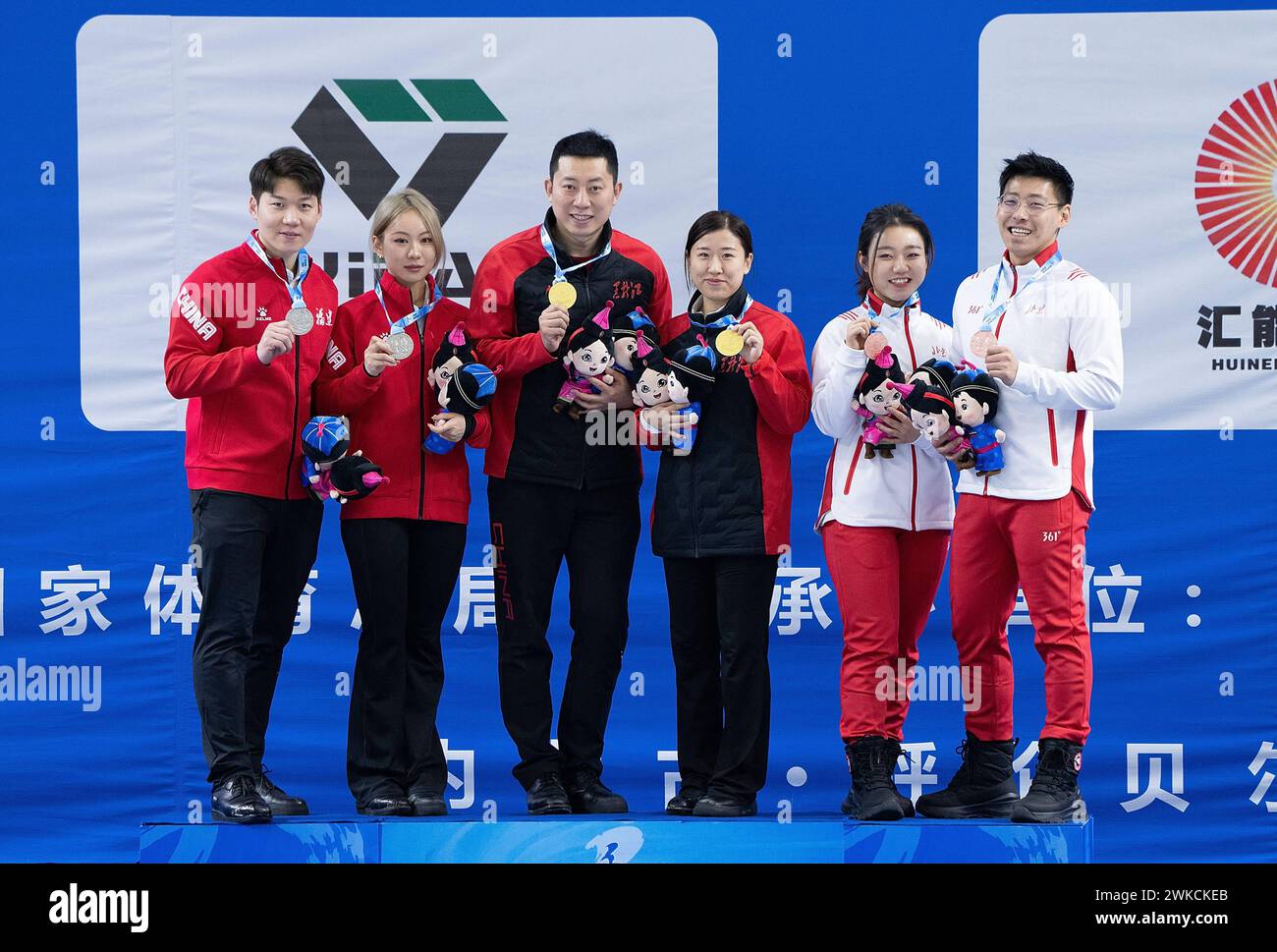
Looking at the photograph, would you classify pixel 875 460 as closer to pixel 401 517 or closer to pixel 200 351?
pixel 401 517

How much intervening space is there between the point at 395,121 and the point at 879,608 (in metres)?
2.51

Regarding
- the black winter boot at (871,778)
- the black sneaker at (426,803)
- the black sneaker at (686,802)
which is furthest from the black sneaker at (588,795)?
the black winter boot at (871,778)

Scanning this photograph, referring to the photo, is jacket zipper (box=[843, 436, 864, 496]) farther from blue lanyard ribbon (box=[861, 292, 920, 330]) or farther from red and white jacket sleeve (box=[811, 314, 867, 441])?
blue lanyard ribbon (box=[861, 292, 920, 330])

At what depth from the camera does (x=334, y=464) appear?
12.6ft

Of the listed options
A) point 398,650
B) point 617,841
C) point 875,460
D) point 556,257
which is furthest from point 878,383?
point 398,650

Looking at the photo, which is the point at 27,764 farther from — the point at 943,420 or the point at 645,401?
the point at 943,420

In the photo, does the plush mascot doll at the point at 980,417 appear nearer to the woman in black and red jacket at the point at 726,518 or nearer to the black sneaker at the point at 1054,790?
the woman in black and red jacket at the point at 726,518

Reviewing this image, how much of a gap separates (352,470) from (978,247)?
2.45 metres

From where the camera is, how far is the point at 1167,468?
199 inches

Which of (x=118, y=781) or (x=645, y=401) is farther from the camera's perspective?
(x=118, y=781)

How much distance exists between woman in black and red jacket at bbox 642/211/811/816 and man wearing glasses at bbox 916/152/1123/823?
0.50 meters

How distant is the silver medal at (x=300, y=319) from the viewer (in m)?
3.84

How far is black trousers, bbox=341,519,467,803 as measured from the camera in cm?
400

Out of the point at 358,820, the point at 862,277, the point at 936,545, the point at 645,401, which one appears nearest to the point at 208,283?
the point at 645,401
